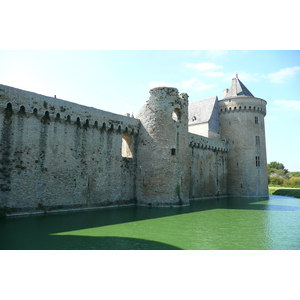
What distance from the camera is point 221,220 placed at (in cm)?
1473

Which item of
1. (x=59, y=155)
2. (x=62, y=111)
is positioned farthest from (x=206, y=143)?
(x=59, y=155)

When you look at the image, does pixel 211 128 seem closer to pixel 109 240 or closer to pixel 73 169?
pixel 73 169

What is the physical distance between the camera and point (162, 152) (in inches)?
838

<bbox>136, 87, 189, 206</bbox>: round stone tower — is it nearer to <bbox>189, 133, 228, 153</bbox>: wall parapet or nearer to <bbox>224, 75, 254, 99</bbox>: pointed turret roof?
<bbox>189, 133, 228, 153</bbox>: wall parapet

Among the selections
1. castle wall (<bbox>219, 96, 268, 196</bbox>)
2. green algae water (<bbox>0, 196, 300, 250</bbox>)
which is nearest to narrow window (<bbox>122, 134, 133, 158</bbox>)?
green algae water (<bbox>0, 196, 300, 250</bbox>)

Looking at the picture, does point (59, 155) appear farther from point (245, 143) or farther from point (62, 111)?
point (245, 143)

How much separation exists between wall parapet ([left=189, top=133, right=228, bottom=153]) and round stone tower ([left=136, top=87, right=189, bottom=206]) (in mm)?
5845

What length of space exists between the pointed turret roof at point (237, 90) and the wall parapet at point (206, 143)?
22.3 feet

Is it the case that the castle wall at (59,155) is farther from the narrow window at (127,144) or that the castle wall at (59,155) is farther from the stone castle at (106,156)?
the narrow window at (127,144)

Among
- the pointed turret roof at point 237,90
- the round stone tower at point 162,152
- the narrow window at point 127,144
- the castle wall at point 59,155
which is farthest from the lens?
the pointed turret roof at point 237,90

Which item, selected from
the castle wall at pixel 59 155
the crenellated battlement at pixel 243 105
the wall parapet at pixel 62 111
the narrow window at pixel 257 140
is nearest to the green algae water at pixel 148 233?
the castle wall at pixel 59 155

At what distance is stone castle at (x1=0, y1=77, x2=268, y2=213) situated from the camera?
50.1 ft

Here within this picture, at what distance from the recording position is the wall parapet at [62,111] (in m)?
15.2

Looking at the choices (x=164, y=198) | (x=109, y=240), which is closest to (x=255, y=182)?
(x=164, y=198)
